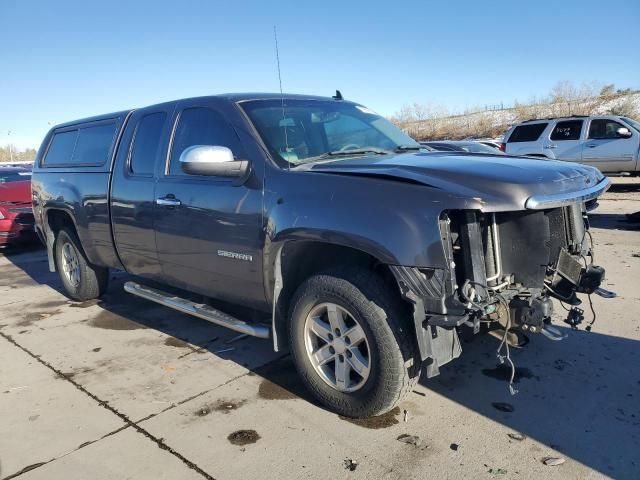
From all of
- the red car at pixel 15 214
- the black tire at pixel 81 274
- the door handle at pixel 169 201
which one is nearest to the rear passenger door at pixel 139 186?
the door handle at pixel 169 201

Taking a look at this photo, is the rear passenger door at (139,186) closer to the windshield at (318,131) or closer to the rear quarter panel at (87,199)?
the rear quarter panel at (87,199)

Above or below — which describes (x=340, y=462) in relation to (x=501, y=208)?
below

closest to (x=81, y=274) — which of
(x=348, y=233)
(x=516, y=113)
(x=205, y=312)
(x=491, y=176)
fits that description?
(x=205, y=312)

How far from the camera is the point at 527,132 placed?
14797mm

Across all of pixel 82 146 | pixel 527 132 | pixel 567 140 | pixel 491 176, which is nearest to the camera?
pixel 491 176

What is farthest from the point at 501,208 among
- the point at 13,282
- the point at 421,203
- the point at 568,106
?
the point at 568,106

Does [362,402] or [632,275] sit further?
[632,275]

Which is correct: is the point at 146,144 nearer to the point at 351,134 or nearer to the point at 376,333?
the point at 351,134

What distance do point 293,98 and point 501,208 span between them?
7.40 feet

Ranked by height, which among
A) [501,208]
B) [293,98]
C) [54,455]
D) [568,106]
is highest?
[568,106]

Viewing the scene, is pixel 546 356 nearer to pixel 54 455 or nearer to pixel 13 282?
pixel 54 455

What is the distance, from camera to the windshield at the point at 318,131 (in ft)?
11.8

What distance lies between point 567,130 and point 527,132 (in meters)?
1.04

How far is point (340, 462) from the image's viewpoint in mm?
2771
